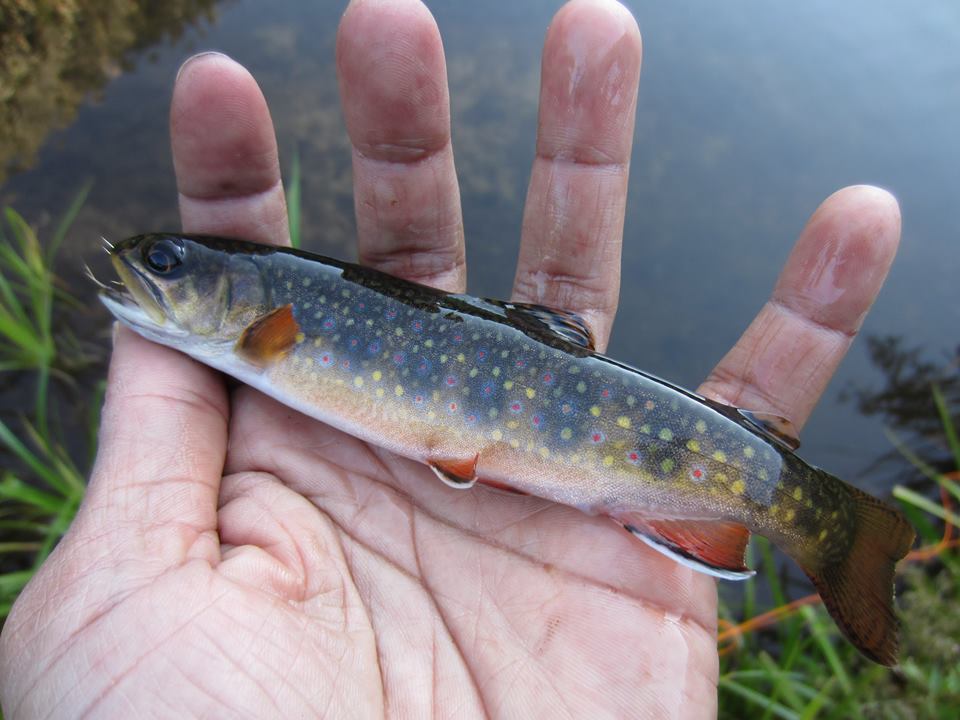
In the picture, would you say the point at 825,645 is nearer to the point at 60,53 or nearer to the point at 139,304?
the point at 139,304

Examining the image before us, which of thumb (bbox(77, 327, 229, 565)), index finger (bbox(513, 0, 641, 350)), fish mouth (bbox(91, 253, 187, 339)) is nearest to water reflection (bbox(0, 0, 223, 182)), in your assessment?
fish mouth (bbox(91, 253, 187, 339))

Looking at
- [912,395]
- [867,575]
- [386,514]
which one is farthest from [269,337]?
[912,395]

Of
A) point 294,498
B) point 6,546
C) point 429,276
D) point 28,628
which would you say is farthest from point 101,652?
point 6,546

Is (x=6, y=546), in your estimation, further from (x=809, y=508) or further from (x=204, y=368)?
(x=809, y=508)

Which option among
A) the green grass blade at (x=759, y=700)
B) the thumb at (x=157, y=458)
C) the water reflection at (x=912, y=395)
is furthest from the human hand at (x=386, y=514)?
the water reflection at (x=912, y=395)

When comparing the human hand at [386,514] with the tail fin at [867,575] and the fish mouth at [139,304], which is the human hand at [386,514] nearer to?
the fish mouth at [139,304]
